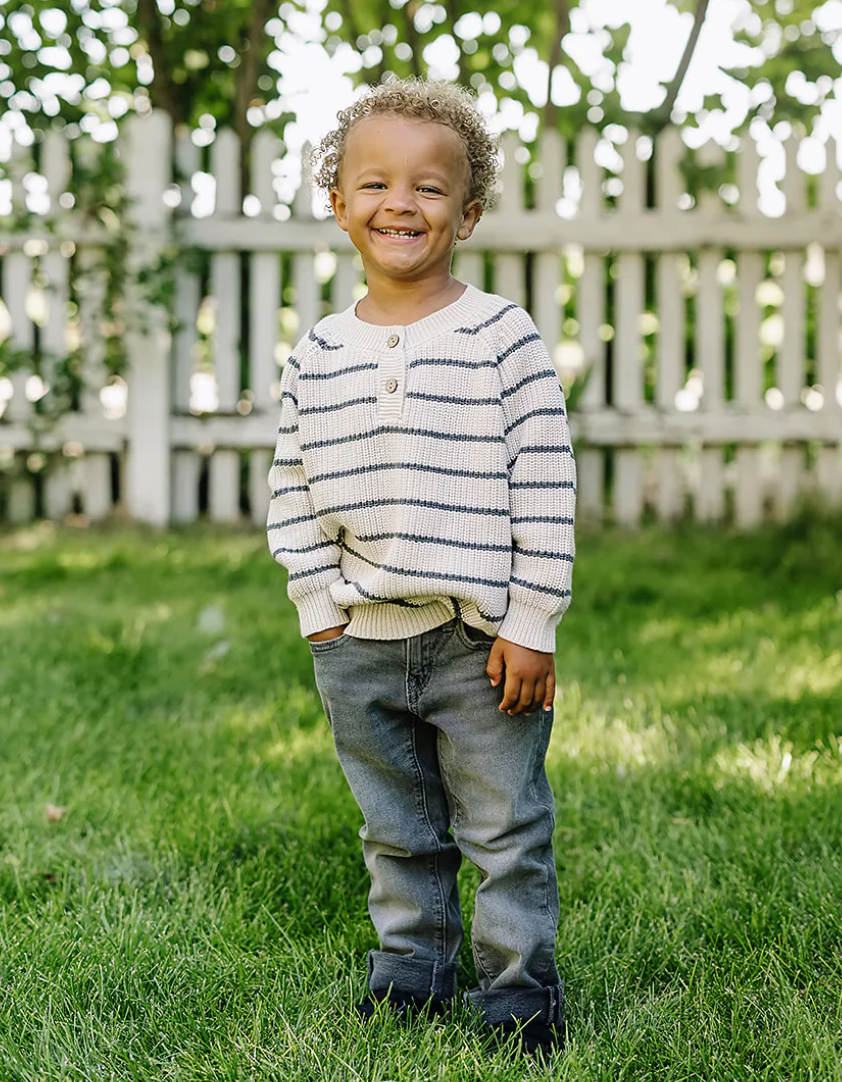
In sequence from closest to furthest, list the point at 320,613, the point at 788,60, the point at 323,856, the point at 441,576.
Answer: the point at 441,576 → the point at 320,613 → the point at 323,856 → the point at 788,60

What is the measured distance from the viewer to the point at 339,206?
1.87 metres

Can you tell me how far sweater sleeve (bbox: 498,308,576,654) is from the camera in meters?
1.74

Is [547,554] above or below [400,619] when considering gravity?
above

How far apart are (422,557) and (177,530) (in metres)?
4.11

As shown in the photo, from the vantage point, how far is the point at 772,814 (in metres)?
2.46

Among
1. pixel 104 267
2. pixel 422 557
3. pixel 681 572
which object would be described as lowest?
pixel 681 572

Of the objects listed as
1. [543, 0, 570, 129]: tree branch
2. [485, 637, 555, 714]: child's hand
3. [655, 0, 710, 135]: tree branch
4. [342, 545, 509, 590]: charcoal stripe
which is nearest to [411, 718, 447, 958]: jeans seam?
[485, 637, 555, 714]: child's hand

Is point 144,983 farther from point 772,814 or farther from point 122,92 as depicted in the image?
point 122,92

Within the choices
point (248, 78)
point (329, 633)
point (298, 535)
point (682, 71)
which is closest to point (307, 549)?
point (298, 535)

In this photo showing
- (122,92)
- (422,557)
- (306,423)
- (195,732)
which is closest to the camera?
(422,557)

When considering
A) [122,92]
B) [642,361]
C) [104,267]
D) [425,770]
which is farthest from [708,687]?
[122,92]

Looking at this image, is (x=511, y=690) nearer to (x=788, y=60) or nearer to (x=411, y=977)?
(x=411, y=977)

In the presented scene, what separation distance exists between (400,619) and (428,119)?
0.74 m

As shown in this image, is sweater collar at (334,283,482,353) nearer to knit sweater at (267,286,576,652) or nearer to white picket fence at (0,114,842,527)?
knit sweater at (267,286,576,652)
